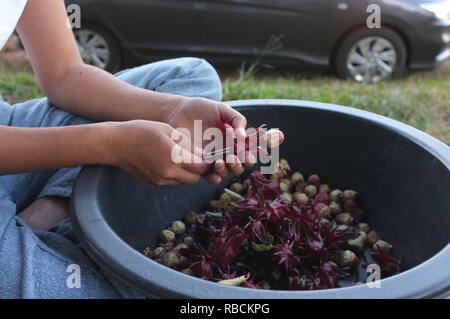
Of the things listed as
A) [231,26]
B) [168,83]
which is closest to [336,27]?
[231,26]

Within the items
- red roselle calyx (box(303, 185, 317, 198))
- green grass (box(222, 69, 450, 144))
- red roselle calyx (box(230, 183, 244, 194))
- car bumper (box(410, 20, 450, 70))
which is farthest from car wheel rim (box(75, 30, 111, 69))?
red roselle calyx (box(303, 185, 317, 198))

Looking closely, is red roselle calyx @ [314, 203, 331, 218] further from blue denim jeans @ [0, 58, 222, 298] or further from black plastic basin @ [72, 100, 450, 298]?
blue denim jeans @ [0, 58, 222, 298]

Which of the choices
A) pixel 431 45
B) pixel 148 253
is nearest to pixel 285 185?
pixel 148 253

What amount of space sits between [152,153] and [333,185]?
75 cm

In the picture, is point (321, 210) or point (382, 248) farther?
point (321, 210)

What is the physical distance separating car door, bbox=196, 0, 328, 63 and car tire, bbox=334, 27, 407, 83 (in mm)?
232

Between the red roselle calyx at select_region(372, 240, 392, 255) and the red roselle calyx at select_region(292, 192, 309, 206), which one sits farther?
the red roselle calyx at select_region(292, 192, 309, 206)

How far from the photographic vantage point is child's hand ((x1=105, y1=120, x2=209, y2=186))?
1.17 m

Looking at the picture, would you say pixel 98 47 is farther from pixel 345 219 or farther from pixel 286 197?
pixel 345 219

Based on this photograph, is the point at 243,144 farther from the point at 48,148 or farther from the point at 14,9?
the point at 14,9

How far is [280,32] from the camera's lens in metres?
4.26

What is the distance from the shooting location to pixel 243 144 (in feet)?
4.12

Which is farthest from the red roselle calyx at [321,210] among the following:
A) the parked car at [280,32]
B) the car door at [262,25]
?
the car door at [262,25]

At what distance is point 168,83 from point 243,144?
0.46 m
